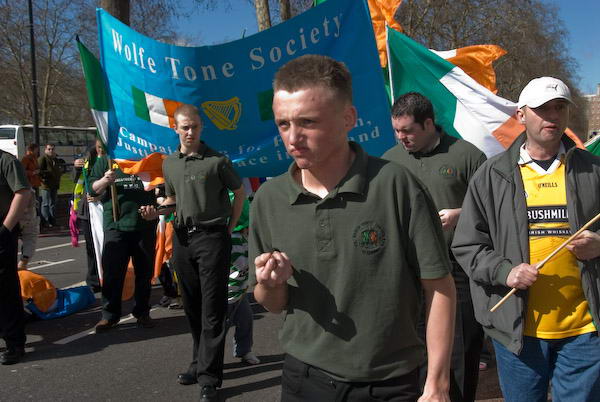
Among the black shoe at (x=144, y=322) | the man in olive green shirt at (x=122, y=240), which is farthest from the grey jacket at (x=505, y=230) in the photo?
the black shoe at (x=144, y=322)

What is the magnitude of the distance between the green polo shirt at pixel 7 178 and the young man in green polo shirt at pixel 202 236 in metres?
1.29

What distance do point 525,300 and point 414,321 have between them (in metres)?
0.82

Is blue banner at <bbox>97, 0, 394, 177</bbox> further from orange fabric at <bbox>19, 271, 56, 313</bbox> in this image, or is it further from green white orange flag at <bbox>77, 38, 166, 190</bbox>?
orange fabric at <bbox>19, 271, 56, 313</bbox>

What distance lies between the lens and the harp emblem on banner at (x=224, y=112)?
4.54m

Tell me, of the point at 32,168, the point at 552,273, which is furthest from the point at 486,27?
the point at 552,273

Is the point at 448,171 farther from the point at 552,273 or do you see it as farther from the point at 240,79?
the point at 240,79

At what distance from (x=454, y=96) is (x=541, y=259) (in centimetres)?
280

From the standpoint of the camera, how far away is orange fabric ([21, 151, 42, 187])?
47.4 ft

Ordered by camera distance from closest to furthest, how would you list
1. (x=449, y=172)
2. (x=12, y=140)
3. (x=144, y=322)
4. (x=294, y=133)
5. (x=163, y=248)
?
(x=294, y=133) → (x=449, y=172) → (x=144, y=322) → (x=163, y=248) → (x=12, y=140)

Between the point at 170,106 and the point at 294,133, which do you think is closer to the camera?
the point at 294,133

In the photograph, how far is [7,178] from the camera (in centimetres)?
461

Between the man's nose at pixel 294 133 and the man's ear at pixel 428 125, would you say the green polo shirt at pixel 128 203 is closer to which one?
the man's ear at pixel 428 125

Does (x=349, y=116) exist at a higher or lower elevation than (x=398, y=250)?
higher

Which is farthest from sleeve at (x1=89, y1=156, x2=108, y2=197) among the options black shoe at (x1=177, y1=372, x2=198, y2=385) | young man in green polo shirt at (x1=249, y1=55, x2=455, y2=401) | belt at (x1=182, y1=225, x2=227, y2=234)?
young man in green polo shirt at (x1=249, y1=55, x2=455, y2=401)
